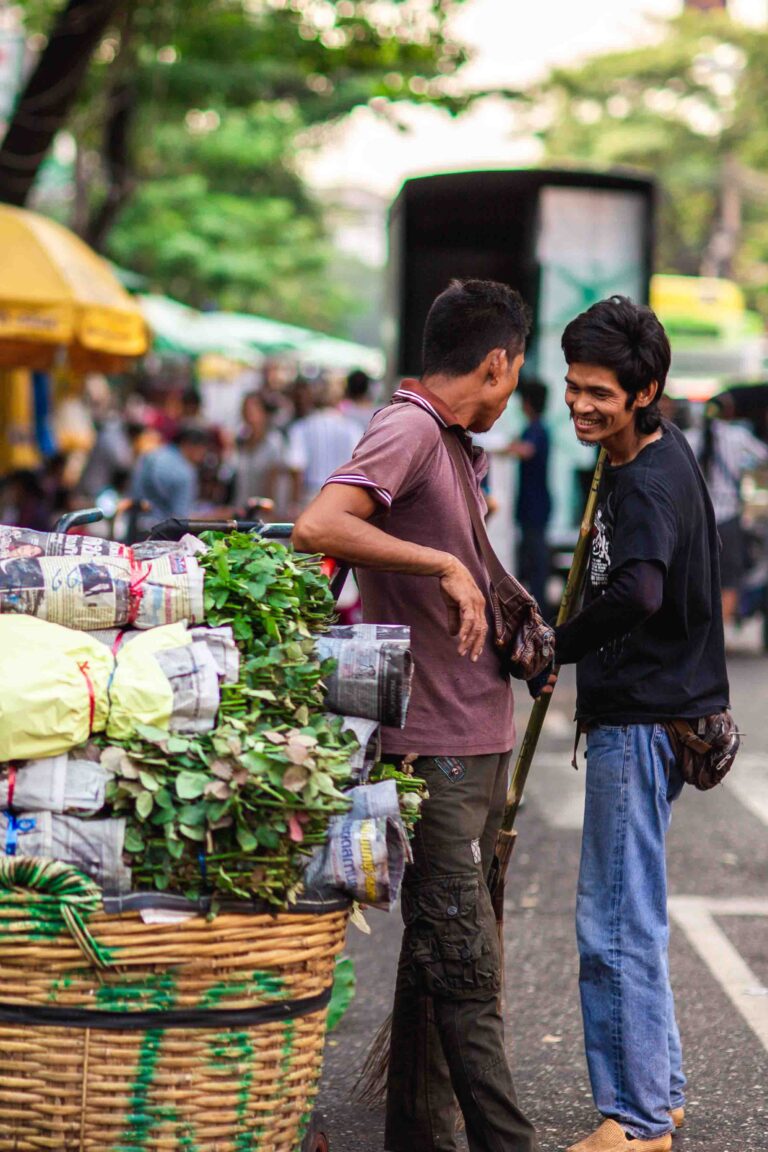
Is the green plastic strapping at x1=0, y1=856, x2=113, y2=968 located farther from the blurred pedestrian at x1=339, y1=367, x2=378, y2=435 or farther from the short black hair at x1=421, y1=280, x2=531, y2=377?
the blurred pedestrian at x1=339, y1=367, x2=378, y2=435

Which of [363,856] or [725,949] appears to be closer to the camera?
[363,856]

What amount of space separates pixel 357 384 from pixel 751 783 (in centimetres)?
533

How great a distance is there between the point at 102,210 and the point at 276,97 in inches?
101

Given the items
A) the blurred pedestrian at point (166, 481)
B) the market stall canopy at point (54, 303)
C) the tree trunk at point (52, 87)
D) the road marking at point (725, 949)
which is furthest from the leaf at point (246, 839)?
the tree trunk at point (52, 87)

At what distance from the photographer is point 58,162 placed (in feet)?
109

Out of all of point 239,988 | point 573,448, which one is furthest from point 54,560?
point 573,448

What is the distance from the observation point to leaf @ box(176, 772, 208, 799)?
2988mm

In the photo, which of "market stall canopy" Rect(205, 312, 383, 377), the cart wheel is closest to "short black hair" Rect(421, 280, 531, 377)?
the cart wheel

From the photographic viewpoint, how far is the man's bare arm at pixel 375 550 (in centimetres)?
333

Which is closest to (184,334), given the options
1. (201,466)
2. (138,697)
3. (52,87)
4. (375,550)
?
(52,87)

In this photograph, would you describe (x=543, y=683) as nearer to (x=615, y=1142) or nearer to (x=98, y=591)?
(x=615, y=1142)

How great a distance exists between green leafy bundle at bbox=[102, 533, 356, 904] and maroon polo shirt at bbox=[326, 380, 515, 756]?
400 millimetres

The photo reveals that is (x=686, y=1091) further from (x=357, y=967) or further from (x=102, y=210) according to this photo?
(x=102, y=210)

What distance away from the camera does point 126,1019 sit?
118 inches
